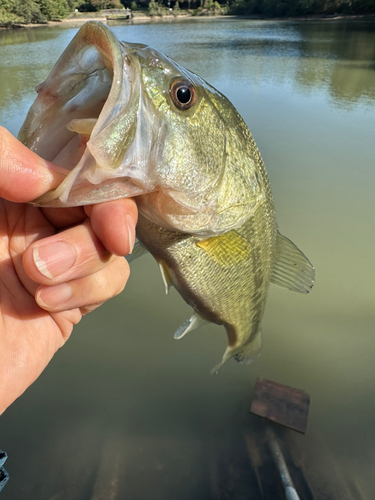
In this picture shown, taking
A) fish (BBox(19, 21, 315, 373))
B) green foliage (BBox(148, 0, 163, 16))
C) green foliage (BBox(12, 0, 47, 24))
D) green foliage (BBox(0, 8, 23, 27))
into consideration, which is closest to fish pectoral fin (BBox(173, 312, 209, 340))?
fish (BBox(19, 21, 315, 373))

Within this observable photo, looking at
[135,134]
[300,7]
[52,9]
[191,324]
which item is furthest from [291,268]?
[52,9]

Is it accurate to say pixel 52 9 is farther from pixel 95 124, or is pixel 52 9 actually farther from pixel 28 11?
pixel 95 124

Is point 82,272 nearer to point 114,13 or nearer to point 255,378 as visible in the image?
point 255,378

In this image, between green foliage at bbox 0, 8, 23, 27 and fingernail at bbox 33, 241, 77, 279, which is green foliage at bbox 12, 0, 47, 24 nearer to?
green foliage at bbox 0, 8, 23, 27

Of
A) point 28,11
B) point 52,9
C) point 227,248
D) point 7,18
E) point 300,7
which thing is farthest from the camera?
point 52,9

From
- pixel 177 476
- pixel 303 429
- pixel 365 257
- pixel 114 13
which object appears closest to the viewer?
pixel 177 476

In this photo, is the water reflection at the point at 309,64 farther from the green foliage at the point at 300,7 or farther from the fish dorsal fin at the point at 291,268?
the green foliage at the point at 300,7

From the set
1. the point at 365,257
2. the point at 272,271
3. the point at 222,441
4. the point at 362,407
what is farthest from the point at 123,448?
the point at 365,257
